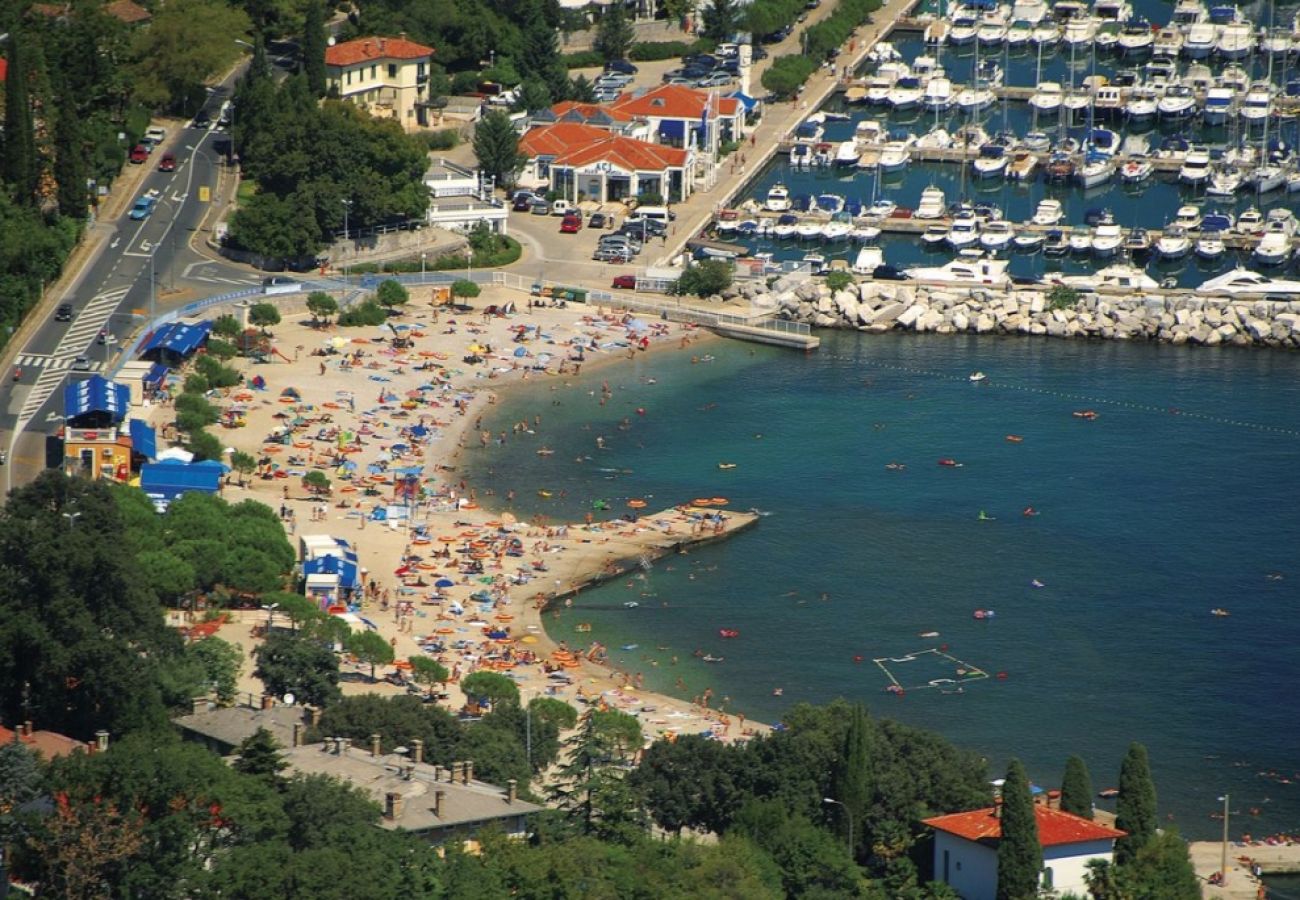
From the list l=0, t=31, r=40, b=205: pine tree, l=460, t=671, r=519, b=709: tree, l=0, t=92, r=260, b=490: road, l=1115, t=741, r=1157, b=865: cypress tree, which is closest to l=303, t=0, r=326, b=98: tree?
l=0, t=92, r=260, b=490: road

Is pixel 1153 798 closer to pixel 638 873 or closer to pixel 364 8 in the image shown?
pixel 638 873

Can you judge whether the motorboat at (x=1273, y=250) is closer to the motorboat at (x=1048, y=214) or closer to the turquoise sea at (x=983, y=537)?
the motorboat at (x=1048, y=214)

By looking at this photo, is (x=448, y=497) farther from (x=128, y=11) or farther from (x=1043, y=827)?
(x=128, y=11)

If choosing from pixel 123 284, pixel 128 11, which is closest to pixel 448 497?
pixel 123 284

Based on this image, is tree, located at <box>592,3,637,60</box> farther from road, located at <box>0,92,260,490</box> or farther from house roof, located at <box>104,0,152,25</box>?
house roof, located at <box>104,0,152,25</box>

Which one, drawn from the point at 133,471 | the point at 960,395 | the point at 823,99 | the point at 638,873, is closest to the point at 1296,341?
the point at 960,395
